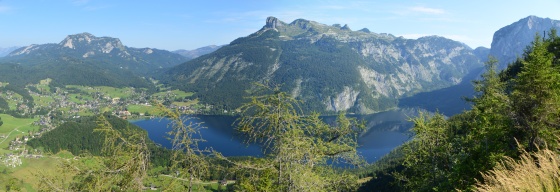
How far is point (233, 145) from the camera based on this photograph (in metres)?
171

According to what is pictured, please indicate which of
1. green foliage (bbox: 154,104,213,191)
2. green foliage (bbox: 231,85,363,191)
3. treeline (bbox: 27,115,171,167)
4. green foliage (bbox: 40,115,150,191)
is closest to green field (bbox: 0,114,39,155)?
treeline (bbox: 27,115,171,167)

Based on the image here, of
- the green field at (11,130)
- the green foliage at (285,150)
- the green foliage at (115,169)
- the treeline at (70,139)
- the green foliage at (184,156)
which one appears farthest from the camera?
the treeline at (70,139)

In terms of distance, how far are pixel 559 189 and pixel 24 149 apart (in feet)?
625

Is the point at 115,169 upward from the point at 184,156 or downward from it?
downward

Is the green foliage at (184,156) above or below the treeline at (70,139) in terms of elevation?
above

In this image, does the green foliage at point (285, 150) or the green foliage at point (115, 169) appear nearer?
the green foliage at point (115, 169)

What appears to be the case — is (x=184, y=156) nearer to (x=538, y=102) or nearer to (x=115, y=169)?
(x=115, y=169)

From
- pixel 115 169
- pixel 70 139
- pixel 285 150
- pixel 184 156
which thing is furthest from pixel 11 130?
pixel 285 150

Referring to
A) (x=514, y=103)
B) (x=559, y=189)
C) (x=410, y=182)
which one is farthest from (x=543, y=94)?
(x=410, y=182)

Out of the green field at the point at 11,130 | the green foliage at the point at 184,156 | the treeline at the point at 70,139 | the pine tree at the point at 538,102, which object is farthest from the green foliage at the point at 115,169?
the green field at the point at 11,130

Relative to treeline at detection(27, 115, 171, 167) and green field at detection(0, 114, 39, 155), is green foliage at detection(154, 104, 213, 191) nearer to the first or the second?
treeline at detection(27, 115, 171, 167)

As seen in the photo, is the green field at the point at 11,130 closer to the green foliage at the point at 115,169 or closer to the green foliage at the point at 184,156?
the green foliage at the point at 115,169

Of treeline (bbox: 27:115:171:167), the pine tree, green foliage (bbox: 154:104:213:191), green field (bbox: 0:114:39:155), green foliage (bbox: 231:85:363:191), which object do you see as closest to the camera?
green foliage (bbox: 154:104:213:191)

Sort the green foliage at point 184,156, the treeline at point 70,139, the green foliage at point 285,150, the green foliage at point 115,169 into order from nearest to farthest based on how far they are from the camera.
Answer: the green foliage at point 115,169 → the green foliage at point 184,156 → the green foliage at point 285,150 → the treeline at point 70,139
